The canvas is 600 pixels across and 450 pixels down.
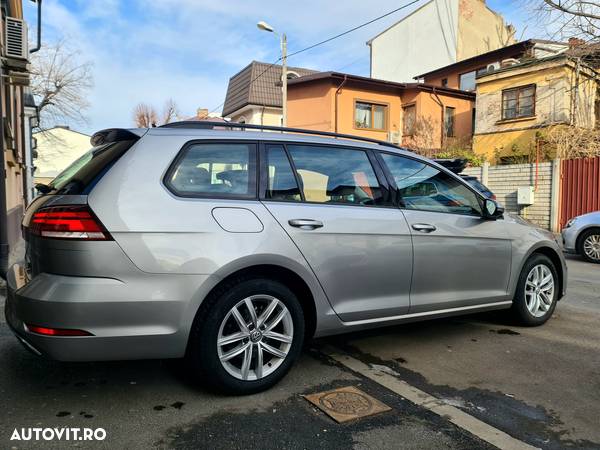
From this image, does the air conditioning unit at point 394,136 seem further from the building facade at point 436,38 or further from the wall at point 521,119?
the building facade at point 436,38

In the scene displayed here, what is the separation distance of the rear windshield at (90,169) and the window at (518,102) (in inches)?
795

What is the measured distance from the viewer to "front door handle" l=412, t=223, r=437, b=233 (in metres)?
3.71

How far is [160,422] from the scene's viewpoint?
8.86ft

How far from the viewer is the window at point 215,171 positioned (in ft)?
9.56

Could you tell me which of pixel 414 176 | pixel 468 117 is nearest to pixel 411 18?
pixel 468 117

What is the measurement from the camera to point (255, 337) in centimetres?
303

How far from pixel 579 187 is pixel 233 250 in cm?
1395

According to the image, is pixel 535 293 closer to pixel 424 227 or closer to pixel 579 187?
pixel 424 227

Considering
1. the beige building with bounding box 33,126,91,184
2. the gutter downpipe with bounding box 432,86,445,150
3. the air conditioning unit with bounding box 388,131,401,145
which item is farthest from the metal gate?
the beige building with bounding box 33,126,91,184

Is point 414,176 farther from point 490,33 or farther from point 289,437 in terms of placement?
point 490,33

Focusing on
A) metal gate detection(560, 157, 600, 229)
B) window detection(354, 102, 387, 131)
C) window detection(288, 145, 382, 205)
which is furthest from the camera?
window detection(354, 102, 387, 131)

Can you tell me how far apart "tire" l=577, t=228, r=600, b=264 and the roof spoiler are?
9.01 m

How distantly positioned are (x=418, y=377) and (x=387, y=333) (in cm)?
101

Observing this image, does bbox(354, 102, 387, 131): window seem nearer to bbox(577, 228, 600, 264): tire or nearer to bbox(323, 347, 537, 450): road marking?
bbox(577, 228, 600, 264): tire
